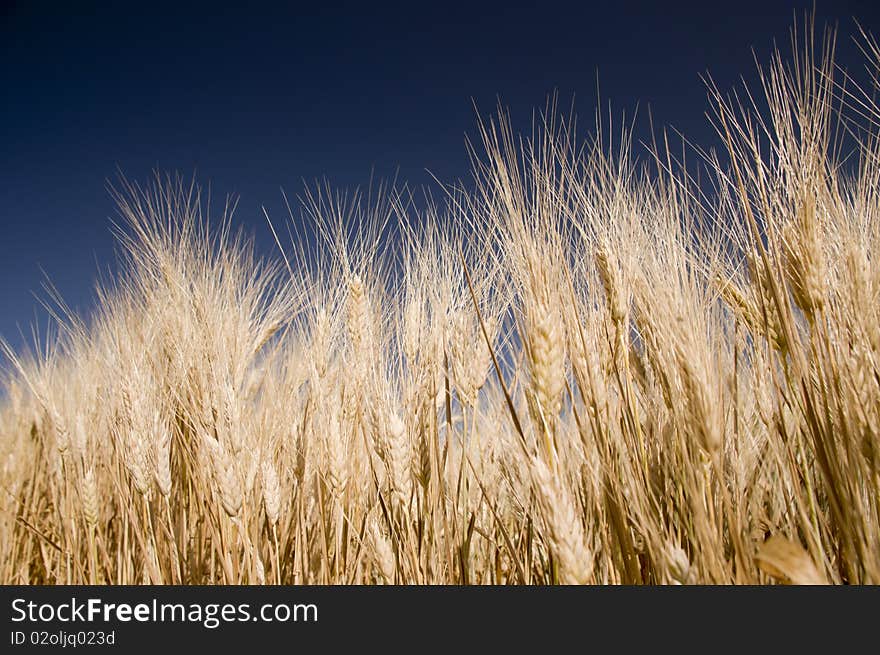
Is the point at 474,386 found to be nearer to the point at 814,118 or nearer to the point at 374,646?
the point at 374,646

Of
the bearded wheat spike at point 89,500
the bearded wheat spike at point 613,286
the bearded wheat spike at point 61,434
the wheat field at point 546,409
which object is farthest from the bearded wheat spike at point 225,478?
the bearded wheat spike at point 61,434

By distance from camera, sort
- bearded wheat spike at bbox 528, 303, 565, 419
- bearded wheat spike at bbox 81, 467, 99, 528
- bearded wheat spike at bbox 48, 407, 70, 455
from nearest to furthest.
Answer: bearded wheat spike at bbox 528, 303, 565, 419, bearded wheat spike at bbox 81, 467, 99, 528, bearded wheat spike at bbox 48, 407, 70, 455

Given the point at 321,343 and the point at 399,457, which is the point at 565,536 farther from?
the point at 321,343

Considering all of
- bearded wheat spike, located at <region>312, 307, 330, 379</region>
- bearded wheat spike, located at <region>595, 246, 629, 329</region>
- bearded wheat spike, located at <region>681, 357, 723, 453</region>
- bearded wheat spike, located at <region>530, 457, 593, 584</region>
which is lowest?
bearded wheat spike, located at <region>530, 457, 593, 584</region>

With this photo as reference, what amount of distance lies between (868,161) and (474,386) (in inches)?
44.2

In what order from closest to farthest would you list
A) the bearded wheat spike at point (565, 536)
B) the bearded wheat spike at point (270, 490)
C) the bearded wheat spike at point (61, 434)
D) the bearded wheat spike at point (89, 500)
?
the bearded wheat spike at point (565, 536) < the bearded wheat spike at point (270, 490) < the bearded wheat spike at point (89, 500) < the bearded wheat spike at point (61, 434)

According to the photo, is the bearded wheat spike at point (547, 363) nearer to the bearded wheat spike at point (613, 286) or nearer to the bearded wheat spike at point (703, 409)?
the bearded wheat spike at point (703, 409)

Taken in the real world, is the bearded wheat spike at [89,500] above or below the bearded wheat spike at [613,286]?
below

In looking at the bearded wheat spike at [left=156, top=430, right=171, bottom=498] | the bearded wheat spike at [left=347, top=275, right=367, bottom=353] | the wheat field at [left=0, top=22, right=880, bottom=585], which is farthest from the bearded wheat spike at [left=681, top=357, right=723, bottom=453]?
the bearded wheat spike at [left=156, top=430, right=171, bottom=498]

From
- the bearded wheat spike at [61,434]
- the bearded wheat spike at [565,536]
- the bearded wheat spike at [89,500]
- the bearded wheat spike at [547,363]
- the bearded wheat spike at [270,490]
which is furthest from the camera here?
the bearded wheat spike at [61,434]

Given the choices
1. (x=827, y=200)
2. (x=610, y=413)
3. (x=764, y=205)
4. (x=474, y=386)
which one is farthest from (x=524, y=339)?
(x=827, y=200)

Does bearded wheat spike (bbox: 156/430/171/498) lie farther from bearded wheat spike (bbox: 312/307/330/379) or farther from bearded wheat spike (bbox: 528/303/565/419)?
bearded wheat spike (bbox: 528/303/565/419)

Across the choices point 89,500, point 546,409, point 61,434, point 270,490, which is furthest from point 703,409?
point 61,434

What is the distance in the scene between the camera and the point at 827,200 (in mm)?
1090
